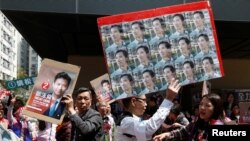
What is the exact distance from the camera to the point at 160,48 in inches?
157

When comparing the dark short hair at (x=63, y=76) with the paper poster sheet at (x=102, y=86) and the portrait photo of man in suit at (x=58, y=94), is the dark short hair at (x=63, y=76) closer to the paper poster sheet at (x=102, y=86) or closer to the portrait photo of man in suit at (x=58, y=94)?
the portrait photo of man in suit at (x=58, y=94)

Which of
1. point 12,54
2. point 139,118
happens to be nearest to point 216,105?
point 139,118

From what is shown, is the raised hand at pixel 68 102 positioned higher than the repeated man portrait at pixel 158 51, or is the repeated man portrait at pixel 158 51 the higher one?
the repeated man portrait at pixel 158 51

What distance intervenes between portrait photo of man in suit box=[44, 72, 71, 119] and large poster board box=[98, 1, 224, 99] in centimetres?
84

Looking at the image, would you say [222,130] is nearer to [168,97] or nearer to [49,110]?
[168,97]

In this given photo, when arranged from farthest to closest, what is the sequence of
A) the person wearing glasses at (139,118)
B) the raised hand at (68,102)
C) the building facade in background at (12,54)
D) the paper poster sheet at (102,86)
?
the building facade in background at (12,54), the paper poster sheet at (102,86), the raised hand at (68,102), the person wearing glasses at (139,118)

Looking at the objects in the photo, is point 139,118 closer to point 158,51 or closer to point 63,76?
point 158,51

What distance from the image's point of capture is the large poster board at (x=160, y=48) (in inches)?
156

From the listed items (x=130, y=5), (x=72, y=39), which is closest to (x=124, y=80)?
(x=130, y=5)

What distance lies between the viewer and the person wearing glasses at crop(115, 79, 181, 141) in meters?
3.85

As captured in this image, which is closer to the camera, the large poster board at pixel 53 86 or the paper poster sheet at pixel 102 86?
the large poster board at pixel 53 86

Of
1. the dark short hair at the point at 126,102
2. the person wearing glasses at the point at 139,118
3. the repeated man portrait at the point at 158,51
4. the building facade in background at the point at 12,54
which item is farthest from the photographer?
the building facade in background at the point at 12,54

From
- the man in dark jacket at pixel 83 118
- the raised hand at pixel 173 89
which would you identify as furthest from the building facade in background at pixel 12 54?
the raised hand at pixel 173 89

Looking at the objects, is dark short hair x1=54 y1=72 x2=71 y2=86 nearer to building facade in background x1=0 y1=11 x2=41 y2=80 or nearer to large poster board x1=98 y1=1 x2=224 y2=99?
large poster board x1=98 y1=1 x2=224 y2=99
